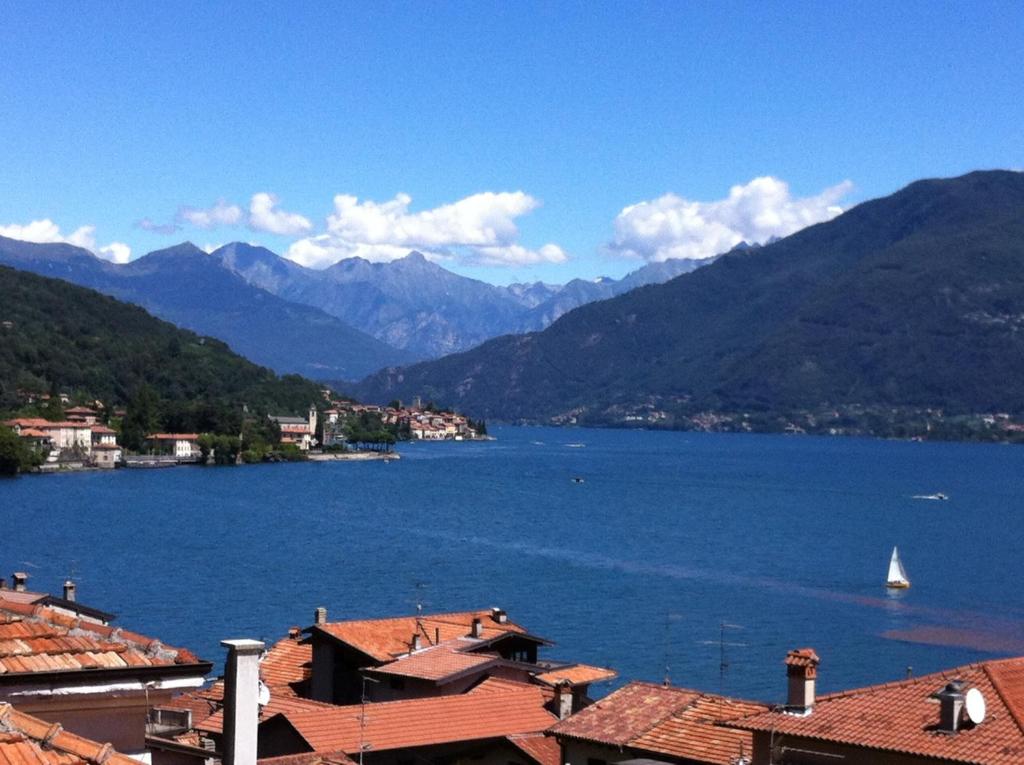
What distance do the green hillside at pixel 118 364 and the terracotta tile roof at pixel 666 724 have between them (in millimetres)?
133946

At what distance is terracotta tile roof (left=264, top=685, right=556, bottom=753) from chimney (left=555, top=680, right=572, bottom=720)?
0.48 feet

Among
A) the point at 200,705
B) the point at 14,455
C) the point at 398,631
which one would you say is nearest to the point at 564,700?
the point at 200,705

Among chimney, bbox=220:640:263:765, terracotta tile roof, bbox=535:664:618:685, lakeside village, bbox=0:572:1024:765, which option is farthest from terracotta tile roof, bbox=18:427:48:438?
chimney, bbox=220:640:263:765

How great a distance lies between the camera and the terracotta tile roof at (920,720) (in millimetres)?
11289

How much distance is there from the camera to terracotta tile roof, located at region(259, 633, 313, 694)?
23.5 meters

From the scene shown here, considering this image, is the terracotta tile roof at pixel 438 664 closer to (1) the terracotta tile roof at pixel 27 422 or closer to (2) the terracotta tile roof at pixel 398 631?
(2) the terracotta tile roof at pixel 398 631

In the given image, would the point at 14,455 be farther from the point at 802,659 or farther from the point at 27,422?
the point at 802,659

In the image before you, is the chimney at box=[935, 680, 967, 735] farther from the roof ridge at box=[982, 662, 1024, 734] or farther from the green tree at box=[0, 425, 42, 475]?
the green tree at box=[0, 425, 42, 475]

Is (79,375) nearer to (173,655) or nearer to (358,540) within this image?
(358,540)

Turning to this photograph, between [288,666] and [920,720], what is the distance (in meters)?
14.2

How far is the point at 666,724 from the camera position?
15055mm

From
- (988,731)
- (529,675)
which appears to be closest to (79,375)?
(529,675)

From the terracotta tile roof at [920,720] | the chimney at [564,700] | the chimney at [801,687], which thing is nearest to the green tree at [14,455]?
the chimney at [564,700]

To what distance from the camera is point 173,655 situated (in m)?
8.97
